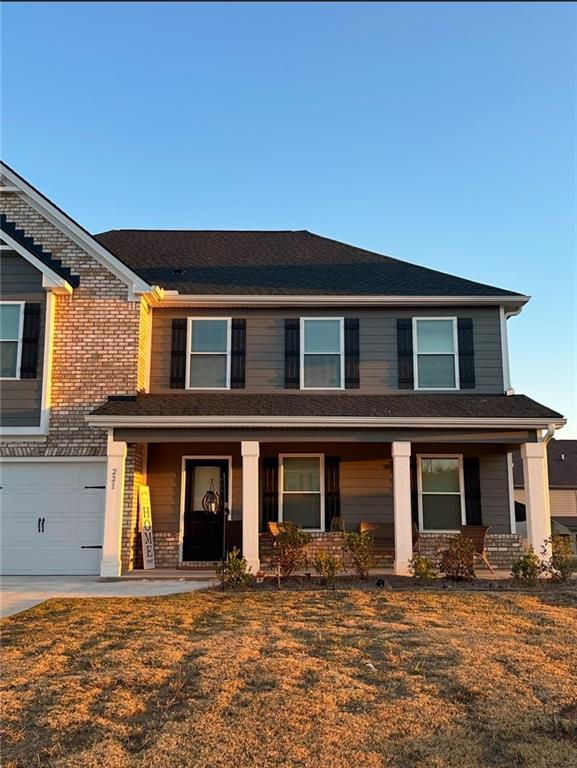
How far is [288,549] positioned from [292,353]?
14.6ft

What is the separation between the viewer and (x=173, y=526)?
42.2 ft

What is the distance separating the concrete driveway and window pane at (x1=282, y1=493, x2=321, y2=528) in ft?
9.73

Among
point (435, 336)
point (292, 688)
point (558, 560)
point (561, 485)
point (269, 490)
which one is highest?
point (435, 336)

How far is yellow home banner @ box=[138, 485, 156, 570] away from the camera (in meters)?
12.2

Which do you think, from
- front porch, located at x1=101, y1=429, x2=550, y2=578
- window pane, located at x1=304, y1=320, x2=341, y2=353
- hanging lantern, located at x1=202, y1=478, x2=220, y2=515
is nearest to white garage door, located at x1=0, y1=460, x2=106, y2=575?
front porch, located at x1=101, y1=429, x2=550, y2=578

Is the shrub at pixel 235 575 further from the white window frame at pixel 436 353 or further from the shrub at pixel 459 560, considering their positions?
the white window frame at pixel 436 353

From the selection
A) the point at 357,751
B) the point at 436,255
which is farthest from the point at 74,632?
the point at 436,255

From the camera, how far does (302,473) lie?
13.3 meters

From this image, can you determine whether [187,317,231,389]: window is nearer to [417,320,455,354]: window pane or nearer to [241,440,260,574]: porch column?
[241,440,260,574]: porch column

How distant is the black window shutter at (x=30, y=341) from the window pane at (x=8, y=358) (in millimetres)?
184

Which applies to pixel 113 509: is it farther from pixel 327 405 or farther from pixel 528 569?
pixel 528 569

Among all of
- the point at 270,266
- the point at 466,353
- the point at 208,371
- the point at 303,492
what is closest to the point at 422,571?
the point at 303,492

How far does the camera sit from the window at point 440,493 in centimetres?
1299

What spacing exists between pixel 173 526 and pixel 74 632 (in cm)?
583
